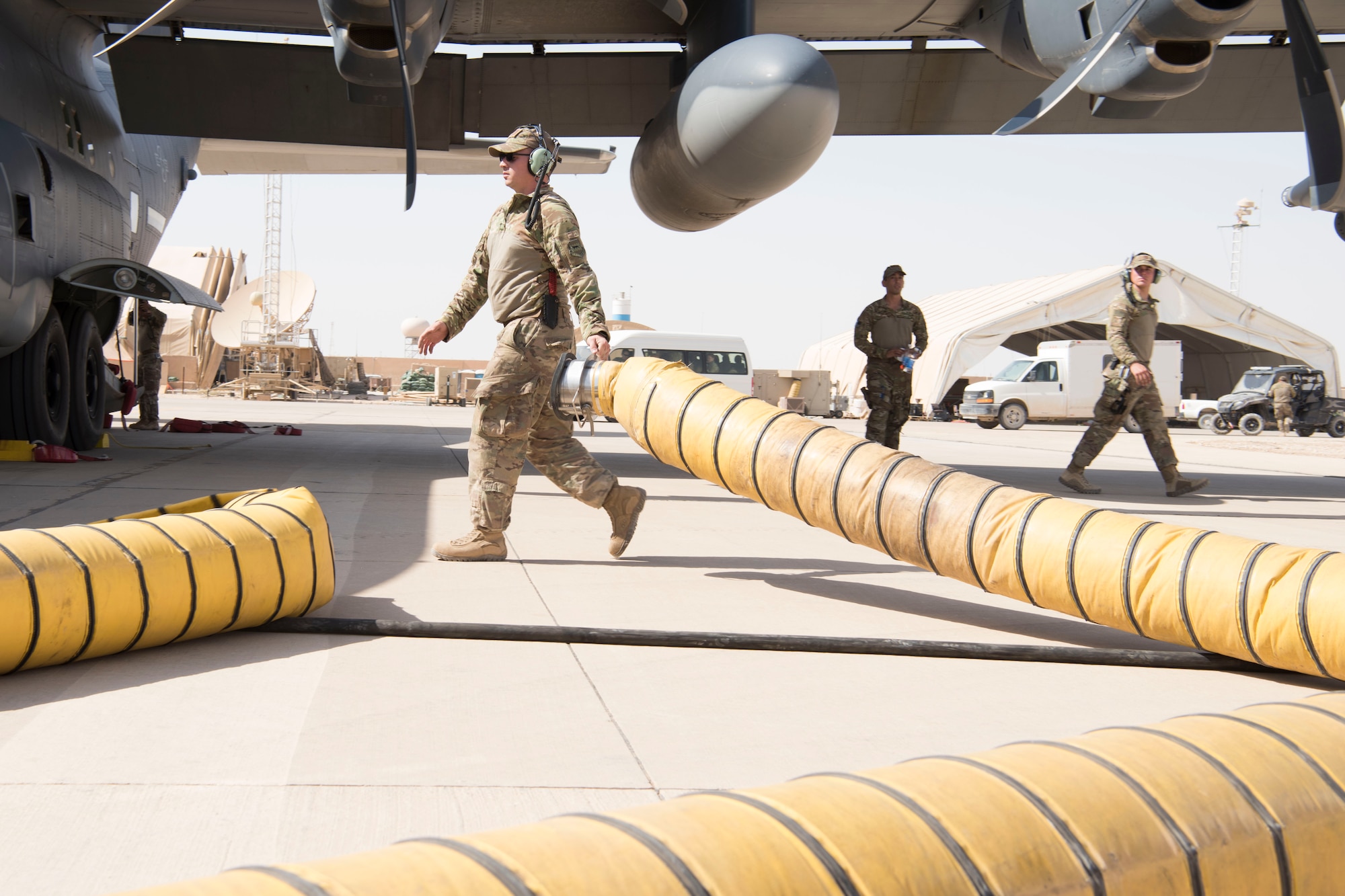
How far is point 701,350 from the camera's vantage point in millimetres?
26547

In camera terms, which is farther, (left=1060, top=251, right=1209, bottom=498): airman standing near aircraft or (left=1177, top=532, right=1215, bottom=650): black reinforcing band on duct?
(left=1060, top=251, right=1209, bottom=498): airman standing near aircraft

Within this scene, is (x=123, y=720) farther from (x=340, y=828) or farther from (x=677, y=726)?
(x=677, y=726)

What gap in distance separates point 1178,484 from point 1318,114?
12.8 ft

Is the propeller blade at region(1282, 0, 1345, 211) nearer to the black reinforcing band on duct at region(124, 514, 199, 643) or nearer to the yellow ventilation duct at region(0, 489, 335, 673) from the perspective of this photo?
the yellow ventilation duct at region(0, 489, 335, 673)

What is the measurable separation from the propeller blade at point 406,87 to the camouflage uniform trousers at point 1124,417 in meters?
6.02

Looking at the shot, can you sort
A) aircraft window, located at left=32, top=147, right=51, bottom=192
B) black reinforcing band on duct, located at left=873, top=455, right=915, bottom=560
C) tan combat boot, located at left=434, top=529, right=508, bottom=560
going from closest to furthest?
black reinforcing band on duct, located at left=873, top=455, right=915, bottom=560 < tan combat boot, located at left=434, top=529, right=508, bottom=560 < aircraft window, located at left=32, top=147, right=51, bottom=192

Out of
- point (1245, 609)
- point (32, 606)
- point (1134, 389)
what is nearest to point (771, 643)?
point (1245, 609)

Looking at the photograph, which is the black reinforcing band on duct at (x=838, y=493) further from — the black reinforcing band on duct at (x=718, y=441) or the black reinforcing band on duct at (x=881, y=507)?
the black reinforcing band on duct at (x=718, y=441)

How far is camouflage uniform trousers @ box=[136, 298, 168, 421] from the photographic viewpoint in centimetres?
1348

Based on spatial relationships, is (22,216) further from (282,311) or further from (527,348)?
(282,311)

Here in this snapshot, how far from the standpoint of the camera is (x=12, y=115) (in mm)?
8258

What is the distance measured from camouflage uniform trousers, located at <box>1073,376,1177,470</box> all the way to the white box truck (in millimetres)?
19786

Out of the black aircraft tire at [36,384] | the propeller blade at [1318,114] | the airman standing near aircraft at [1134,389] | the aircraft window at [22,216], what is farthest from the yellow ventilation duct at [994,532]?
the black aircraft tire at [36,384]

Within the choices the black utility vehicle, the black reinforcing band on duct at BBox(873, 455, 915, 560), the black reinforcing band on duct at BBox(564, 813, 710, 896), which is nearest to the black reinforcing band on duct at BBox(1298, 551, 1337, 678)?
the black reinforcing band on duct at BBox(873, 455, 915, 560)
